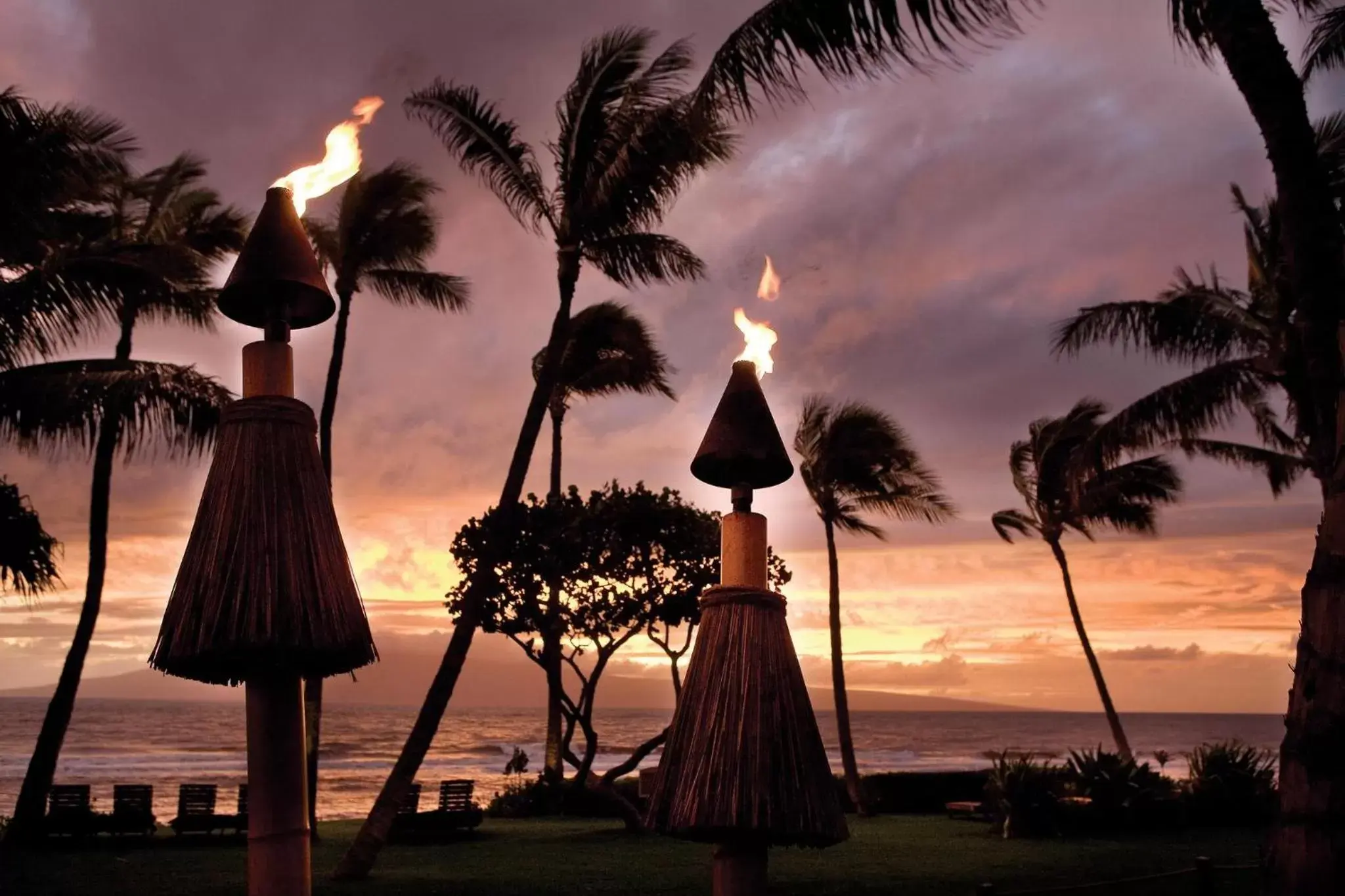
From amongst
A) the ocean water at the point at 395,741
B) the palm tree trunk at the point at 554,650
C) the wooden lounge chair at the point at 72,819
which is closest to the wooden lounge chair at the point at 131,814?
the wooden lounge chair at the point at 72,819

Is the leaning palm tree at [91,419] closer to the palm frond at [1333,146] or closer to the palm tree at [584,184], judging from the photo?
the palm tree at [584,184]

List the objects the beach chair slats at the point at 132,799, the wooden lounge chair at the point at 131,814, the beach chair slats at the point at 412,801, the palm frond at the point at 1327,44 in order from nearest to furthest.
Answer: the palm frond at the point at 1327,44 → the wooden lounge chair at the point at 131,814 → the beach chair slats at the point at 132,799 → the beach chair slats at the point at 412,801

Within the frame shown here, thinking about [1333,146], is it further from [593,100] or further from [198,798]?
[198,798]

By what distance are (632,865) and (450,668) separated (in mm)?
3273

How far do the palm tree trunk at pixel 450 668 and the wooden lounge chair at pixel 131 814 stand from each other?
5.16 metres

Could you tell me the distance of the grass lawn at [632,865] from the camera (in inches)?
511

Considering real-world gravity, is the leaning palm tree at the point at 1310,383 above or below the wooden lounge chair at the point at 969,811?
above

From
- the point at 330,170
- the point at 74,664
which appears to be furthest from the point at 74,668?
the point at 330,170

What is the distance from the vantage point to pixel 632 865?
14953 millimetres

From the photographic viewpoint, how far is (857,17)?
6059 millimetres

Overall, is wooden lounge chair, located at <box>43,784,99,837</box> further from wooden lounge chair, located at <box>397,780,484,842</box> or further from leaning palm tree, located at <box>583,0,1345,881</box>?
leaning palm tree, located at <box>583,0,1345,881</box>

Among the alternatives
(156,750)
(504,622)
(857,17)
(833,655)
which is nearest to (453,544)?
(504,622)

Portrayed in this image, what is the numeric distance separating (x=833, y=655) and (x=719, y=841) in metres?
24.2

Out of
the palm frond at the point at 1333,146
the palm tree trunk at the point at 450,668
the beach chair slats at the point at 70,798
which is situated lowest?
the beach chair slats at the point at 70,798
